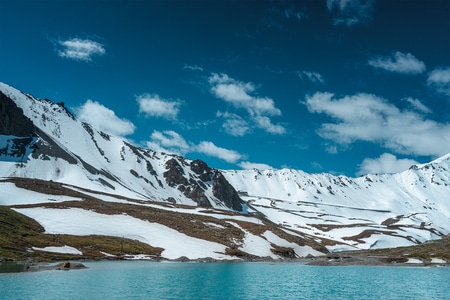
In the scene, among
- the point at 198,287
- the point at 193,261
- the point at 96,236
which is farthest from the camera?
the point at 96,236

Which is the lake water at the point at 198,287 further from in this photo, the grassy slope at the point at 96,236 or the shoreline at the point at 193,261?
the grassy slope at the point at 96,236

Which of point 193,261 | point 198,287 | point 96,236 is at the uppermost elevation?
point 96,236

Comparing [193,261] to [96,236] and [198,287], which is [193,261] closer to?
[96,236]

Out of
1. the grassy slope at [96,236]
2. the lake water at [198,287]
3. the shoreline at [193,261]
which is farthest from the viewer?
the grassy slope at [96,236]

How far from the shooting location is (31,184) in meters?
168

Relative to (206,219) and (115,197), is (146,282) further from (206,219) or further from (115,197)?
(115,197)

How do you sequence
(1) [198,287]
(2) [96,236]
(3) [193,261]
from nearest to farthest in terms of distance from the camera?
(1) [198,287] < (3) [193,261] < (2) [96,236]

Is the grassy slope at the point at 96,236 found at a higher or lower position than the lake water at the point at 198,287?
higher

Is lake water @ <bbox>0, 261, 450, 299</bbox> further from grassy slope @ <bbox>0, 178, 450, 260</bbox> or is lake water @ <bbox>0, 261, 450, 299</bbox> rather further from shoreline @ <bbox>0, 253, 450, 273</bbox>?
grassy slope @ <bbox>0, 178, 450, 260</bbox>

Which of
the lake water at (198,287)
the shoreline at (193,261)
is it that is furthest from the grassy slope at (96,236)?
the lake water at (198,287)

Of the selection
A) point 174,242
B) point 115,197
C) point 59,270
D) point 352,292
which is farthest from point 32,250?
point 115,197

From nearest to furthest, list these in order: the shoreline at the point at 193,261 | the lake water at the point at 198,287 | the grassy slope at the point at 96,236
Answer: the lake water at the point at 198,287 → the shoreline at the point at 193,261 → the grassy slope at the point at 96,236

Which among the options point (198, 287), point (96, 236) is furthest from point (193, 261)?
point (198, 287)

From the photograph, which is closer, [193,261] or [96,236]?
[193,261]
